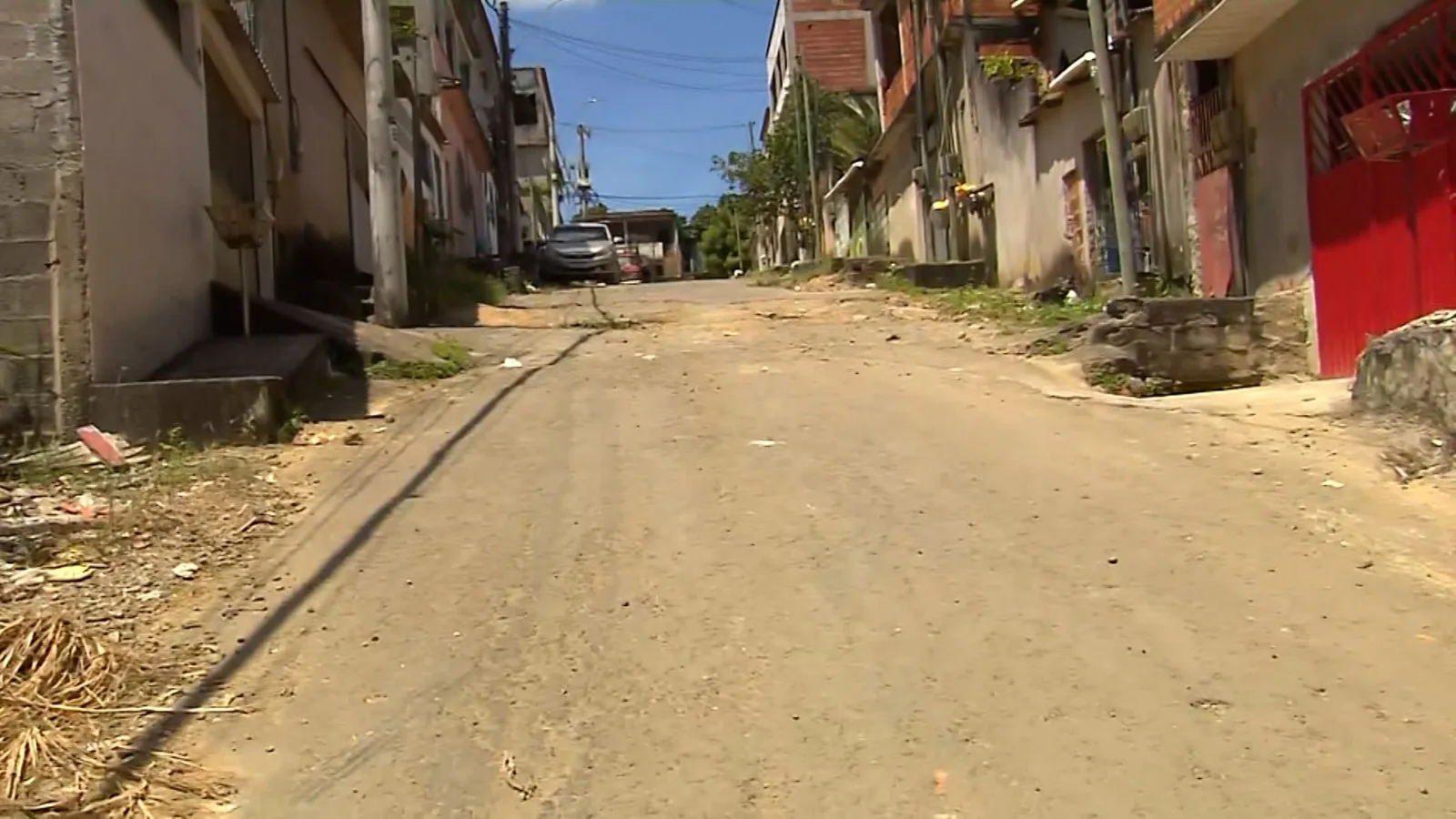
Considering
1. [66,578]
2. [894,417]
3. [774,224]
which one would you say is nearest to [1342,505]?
[894,417]

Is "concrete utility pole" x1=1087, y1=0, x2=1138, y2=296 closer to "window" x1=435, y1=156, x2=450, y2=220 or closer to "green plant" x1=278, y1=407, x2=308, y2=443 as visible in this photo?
"green plant" x1=278, y1=407, x2=308, y2=443

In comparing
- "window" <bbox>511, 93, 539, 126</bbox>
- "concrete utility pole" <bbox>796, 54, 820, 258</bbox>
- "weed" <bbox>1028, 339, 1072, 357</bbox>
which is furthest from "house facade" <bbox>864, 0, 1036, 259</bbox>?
"window" <bbox>511, 93, 539, 126</bbox>

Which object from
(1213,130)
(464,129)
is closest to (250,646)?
(1213,130)

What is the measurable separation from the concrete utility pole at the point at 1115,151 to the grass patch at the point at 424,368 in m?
6.14

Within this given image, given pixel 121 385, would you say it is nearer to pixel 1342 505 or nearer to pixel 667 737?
pixel 667 737

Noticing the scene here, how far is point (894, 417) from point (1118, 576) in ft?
10.5

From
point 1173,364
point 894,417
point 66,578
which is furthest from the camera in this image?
point 1173,364

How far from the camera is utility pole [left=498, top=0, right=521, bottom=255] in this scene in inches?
1205

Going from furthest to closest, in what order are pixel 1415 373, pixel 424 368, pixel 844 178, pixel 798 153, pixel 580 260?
pixel 798 153 → pixel 844 178 → pixel 580 260 → pixel 424 368 → pixel 1415 373

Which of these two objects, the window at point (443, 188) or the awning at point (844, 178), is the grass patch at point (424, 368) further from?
the awning at point (844, 178)

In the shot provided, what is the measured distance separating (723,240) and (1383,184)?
53615 mm

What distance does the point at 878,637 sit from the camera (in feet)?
15.4

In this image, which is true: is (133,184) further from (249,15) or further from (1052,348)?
(1052,348)

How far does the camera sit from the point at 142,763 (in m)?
3.90
